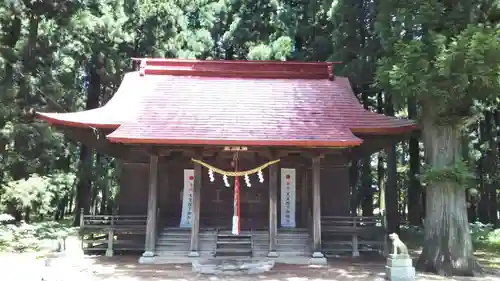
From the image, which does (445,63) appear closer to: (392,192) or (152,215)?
(152,215)

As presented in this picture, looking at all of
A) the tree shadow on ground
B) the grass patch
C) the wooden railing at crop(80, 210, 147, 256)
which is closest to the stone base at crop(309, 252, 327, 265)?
the tree shadow on ground

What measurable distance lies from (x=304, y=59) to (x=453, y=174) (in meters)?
12.5

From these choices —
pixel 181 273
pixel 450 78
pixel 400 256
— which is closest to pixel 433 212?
pixel 400 256

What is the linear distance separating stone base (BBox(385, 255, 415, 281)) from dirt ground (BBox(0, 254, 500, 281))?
1.33 feet

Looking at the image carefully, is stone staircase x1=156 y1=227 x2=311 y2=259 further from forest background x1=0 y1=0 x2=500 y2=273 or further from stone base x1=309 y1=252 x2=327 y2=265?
forest background x1=0 y1=0 x2=500 y2=273

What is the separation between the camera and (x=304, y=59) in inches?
810

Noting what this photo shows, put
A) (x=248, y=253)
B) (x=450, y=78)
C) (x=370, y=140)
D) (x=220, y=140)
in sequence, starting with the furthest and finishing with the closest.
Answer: (x=370, y=140) < (x=248, y=253) < (x=220, y=140) < (x=450, y=78)

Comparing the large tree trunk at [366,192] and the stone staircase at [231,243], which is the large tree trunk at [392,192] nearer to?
the large tree trunk at [366,192]

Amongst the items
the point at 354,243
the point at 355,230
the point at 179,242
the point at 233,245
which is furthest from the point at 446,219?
the point at 179,242

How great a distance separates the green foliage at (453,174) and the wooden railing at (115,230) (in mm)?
7397

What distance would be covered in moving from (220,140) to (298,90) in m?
4.29

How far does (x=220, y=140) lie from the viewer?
10.5 metres

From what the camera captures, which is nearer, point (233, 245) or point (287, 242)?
point (233, 245)

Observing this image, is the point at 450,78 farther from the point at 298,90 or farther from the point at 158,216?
the point at 158,216
